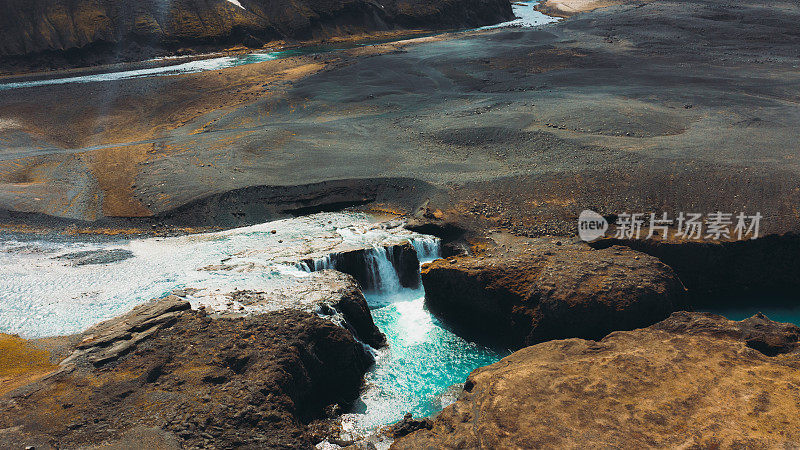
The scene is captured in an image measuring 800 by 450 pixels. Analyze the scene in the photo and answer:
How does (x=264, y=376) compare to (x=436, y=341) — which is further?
(x=436, y=341)

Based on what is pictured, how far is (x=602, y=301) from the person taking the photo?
17250 millimetres

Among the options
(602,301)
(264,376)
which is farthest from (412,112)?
(264,376)

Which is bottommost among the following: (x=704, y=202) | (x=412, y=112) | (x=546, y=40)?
(x=704, y=202)

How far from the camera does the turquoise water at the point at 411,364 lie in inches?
627

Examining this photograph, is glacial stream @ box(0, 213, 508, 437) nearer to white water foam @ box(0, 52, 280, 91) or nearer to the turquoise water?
the turquoise water

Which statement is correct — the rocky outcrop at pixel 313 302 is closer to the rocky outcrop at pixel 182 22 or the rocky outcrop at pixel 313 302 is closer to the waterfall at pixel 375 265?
the waterfall at pixel 375 265

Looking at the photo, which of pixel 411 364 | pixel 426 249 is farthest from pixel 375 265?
pixel 411 364

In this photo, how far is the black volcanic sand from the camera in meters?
24.0

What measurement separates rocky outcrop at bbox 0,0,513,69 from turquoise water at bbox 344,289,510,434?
165 ft

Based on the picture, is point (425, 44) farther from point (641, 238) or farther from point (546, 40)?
point (641, 238)

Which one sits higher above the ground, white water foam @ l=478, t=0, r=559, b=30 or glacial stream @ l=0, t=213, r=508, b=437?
white water foam @ l=478, t=0, r=559, b=30

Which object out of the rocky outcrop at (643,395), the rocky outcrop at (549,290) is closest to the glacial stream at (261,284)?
the rocky outcrop at (549,290)

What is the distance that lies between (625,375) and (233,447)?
9.33 m

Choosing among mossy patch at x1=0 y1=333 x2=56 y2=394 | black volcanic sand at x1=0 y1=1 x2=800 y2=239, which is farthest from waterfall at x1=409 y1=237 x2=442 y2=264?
mossy patch at x1=0 y1=333 x2=56 y2=394
